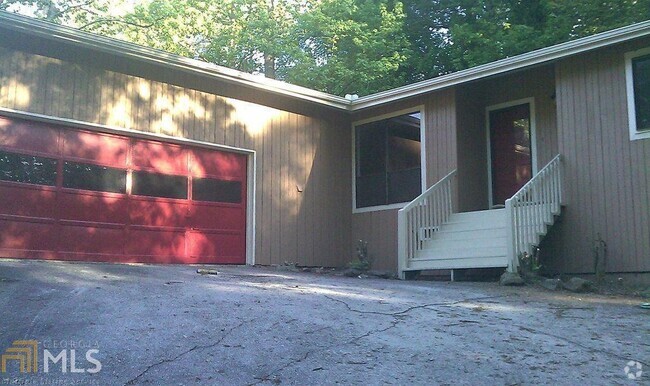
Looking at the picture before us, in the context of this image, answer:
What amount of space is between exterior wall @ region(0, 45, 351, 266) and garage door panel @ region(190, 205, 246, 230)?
41cm

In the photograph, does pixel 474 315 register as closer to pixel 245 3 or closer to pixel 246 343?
pixel 246 343

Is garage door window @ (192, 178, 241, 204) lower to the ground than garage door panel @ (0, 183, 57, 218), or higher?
higher

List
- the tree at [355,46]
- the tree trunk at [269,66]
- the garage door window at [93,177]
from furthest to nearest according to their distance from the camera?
1. the tree trunk at [269,66]
2. the tree at [355,46]
3. the garage door window at [93,177]

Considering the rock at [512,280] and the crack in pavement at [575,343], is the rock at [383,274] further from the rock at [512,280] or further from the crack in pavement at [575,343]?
the crack in pavement at [575,343]

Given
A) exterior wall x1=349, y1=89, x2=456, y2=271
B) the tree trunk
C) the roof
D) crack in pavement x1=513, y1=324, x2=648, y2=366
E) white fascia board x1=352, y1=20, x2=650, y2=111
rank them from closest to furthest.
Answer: crack in pavement x1=513, y1=324, x2=648, y2=366, the roof, white fascia board x1=352, y1=20, x2=650, y2=111, exterior wall x1=349, y1=89, x2=456, y2=271, the tree trunk

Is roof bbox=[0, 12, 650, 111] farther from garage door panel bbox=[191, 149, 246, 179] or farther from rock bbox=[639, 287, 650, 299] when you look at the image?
rock bbox=[639, 287, 650, 299]

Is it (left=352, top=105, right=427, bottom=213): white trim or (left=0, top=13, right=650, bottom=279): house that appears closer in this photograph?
(left=0, top=13, right=650, bottom=279): house

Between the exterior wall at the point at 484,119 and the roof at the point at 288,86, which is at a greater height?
the roof at the point at 288,86

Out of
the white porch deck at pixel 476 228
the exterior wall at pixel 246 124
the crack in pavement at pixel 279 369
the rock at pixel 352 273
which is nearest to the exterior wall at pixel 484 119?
the white porch deck at pixel 476 228

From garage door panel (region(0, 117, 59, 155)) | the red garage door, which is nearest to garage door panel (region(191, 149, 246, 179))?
the red garage door

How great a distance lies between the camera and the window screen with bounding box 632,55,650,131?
412 inches

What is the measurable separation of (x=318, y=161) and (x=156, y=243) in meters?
4.23

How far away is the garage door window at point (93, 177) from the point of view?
11008mm

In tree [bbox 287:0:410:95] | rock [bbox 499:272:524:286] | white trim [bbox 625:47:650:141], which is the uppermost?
tree [bbox 287:0:410:95]
